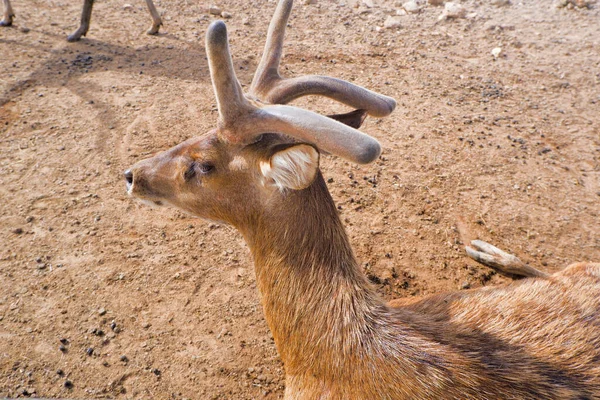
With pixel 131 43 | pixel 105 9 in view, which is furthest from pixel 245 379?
pixel 105 9

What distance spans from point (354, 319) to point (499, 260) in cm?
185

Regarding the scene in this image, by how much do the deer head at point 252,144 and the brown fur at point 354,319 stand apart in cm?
1

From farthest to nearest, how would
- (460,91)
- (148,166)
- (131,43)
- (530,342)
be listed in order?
(131,43), (460,91), (148,166), (530,342)

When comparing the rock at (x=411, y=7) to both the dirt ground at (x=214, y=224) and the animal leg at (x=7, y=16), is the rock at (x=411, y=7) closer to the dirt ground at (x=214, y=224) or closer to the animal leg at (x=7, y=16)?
the dirt ground at (x=214, y=224)

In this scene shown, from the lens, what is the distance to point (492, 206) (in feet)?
13.7

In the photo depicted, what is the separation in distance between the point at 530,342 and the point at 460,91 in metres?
4.00

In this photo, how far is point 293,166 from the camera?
6.82 ft

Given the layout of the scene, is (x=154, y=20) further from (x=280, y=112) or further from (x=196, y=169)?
(x=280, y=112)

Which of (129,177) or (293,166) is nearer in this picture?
(293,166)

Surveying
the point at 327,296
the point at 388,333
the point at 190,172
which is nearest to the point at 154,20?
the point at 190,172

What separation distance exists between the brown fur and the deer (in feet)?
16.8

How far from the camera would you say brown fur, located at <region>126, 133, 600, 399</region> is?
83.7 inches

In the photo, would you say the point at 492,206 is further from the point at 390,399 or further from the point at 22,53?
the point at 22,53

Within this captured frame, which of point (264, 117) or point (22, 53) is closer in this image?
point (264, 117)
